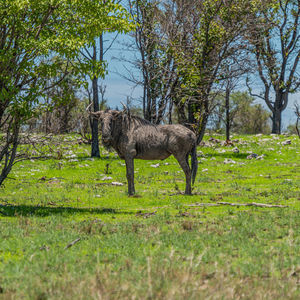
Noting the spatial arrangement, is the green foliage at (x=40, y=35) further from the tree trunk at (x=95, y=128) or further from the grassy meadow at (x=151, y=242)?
the tree trunk at (x=95, y=128)

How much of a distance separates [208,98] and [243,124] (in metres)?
47.8

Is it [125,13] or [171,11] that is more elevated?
[171,11]

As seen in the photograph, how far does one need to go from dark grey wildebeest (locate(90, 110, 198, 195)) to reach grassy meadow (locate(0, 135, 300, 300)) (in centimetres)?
139

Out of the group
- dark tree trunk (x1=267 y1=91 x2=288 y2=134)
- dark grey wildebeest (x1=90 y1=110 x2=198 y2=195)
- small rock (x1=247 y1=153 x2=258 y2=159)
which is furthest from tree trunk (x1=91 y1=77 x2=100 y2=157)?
dark tree trunk (x1=267 y1=91 x2=288 y2=134)

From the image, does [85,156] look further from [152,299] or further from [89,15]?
[152,299]

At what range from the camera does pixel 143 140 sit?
15227 millimetres

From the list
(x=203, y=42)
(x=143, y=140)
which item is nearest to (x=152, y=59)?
(x=203, y=42)

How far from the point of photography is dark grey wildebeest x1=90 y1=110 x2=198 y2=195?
1509cm

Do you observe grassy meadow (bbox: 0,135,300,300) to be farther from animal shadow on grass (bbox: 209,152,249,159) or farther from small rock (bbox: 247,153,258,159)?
animal shadow on grass (bbox: 209,152,249,159)

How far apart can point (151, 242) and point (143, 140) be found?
26.1 ft

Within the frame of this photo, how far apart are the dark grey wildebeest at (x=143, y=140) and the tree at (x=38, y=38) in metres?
3.27

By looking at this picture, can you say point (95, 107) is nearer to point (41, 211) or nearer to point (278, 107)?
point (41, 211)

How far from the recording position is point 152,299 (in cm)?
473

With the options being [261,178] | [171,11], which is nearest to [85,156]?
[171,11]
